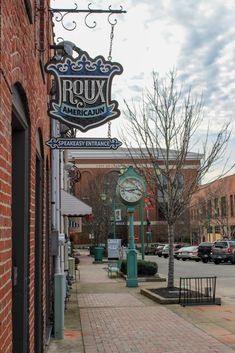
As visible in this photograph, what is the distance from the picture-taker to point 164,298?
44.4 feet

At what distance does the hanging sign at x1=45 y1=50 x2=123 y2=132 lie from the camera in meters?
6.19

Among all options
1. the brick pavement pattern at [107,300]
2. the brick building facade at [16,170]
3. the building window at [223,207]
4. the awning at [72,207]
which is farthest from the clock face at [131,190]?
the building window at [223,207]

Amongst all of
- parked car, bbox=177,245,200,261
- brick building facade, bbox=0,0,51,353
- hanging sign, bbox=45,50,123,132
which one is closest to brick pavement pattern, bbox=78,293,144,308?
hanging sign, bbox=45,50,123,132

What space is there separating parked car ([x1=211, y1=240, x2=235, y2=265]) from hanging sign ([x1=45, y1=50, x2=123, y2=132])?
30911mm

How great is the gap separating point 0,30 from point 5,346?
200cm

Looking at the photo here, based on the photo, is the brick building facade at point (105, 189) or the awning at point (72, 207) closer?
the awning at point (72, 207)

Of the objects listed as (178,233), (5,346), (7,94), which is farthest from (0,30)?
(178,233)

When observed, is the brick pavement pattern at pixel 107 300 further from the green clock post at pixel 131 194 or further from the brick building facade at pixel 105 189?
the brick building facade at pixel 105 189

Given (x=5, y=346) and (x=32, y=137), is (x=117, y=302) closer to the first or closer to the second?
(x=32, y=137)

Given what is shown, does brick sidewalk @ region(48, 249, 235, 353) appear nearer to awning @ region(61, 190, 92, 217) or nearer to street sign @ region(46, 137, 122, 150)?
awning @ region(61, 190, 92, 217)

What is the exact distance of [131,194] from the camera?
736 inches

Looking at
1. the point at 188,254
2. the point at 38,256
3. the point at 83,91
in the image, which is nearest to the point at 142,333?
the point at 38,256

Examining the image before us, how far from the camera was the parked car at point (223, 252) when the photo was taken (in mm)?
35719

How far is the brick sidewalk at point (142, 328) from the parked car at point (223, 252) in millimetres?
22189
